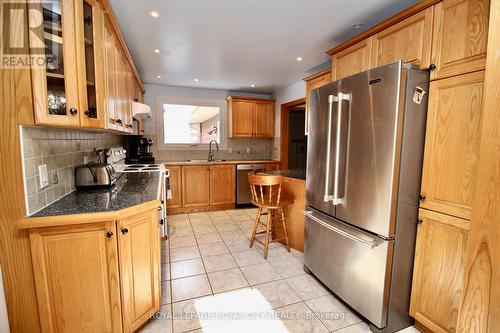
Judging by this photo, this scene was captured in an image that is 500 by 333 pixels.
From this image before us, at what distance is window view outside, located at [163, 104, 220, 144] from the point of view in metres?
4.50

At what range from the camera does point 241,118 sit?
4641 millimetres

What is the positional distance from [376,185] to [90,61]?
6.48 feet

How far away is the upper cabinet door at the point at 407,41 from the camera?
1.44 m

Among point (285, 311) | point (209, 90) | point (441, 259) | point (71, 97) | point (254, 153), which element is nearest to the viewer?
point (71, 97)

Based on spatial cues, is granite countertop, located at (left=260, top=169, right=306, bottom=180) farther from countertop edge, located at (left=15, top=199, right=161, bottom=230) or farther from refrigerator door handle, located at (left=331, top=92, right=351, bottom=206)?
countertop edge, located at (left=15, top=199, right=161, bottom=230)

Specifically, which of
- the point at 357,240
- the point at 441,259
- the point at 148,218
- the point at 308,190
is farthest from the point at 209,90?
→ the point at 441,259

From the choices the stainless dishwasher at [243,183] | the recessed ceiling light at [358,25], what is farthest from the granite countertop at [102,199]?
the stainless dishwasher at [243,183]

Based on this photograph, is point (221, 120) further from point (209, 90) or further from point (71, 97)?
point (71, 97)

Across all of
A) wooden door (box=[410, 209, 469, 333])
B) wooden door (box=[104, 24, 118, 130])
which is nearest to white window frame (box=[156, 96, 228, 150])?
wooden door (box=[104, 24, 118, 130])

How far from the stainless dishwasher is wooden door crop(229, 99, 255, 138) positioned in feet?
2.32

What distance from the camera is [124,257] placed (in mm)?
1304

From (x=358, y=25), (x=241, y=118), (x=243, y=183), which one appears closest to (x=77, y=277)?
(x=358, y=25)

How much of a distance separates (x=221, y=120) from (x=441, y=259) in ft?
13.6

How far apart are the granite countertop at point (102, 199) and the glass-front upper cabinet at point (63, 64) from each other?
47 cm
